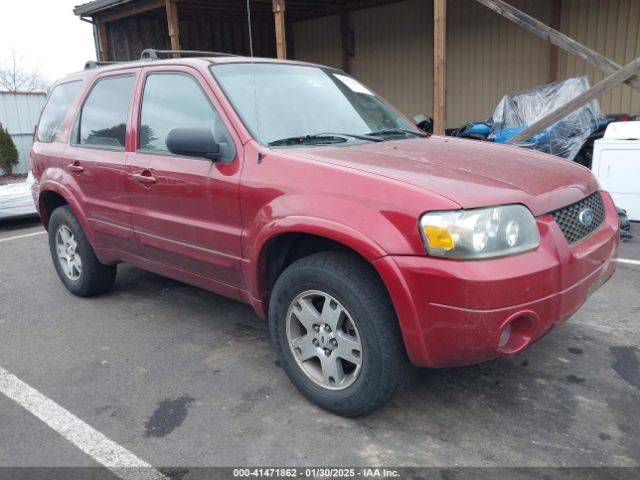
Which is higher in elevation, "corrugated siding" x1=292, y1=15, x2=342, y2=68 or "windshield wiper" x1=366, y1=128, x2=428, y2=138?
"corrugated siding" x1=292, y1=15, x2=342, y2=68

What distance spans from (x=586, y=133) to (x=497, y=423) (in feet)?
21.2

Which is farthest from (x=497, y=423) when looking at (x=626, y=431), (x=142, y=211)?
(x=142, y=211)

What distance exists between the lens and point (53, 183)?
179 inches

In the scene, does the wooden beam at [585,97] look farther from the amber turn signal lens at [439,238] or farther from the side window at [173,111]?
the amber turn signal lens at [439,238]

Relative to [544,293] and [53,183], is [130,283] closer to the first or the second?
[53,183]

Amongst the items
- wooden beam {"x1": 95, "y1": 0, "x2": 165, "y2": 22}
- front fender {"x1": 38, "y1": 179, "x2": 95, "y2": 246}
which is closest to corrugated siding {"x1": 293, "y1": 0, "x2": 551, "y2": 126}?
wooden beam {"x1": 95, "y1": 0, "x2": 165, "y2": 22}

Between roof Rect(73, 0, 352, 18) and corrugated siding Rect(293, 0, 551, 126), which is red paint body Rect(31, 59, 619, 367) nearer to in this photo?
corrugated siding Rect(293, 0, 551, 126)

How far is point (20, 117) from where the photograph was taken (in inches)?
640

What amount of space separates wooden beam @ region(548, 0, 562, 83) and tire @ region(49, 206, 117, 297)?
901 centimetres

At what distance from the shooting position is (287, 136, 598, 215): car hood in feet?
8.01

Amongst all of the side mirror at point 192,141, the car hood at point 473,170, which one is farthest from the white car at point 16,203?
the car hood at point 473,170

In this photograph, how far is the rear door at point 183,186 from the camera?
3.13 meters

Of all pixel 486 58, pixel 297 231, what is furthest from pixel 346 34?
pixel 297 231

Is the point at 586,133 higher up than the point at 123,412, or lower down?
higher up
